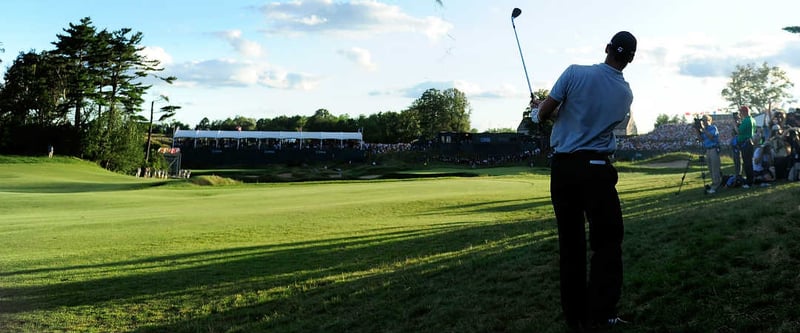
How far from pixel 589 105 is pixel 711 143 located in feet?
45.4

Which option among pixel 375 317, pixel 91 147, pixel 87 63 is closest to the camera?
pixel 375 317

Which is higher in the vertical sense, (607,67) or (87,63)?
(87,63)

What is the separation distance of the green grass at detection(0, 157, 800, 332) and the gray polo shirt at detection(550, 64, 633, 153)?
1562mm

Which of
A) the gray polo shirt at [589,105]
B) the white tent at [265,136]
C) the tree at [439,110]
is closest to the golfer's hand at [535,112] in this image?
the gray polo shirt at [589,105]

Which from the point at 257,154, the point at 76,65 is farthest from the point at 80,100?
the point at 257,154

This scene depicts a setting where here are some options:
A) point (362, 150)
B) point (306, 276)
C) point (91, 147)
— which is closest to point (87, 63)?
point (91, 147)

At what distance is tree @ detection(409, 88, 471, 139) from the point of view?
134275mm

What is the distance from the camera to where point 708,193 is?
15664mm

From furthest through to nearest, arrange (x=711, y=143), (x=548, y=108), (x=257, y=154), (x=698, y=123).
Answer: (x=257, y=154)
(x=698, y=123)
(x=711, y=143)
(x=548, y=108)

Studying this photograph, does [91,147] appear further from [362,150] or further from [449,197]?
[449,197]

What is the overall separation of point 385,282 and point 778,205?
580cm

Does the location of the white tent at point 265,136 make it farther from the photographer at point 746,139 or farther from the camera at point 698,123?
the photographer at point 746,139

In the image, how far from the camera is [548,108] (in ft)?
17.7

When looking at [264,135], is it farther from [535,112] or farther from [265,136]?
[535,112]
